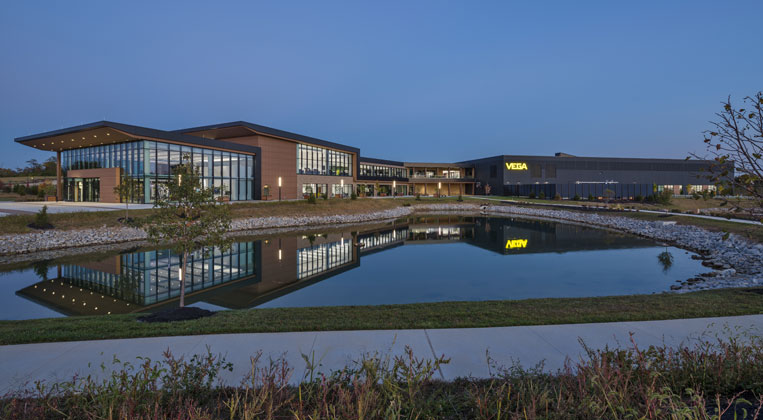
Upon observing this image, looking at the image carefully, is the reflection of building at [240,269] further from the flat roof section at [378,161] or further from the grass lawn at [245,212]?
the flat roof section at [378,161]

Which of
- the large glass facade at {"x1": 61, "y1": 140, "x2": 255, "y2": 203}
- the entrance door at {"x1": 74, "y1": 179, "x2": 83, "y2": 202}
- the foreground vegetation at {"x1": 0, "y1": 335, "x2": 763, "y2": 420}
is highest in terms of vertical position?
the large glass facade at {"x1": 61, "y1": 140, "x2": 255, "y2": 203}

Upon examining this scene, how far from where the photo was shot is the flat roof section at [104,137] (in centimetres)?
3180

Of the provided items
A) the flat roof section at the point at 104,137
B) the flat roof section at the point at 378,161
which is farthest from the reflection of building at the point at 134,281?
the flat roof section at the point at 378,161

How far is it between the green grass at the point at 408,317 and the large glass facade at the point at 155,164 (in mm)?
24424

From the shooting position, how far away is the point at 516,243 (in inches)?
988

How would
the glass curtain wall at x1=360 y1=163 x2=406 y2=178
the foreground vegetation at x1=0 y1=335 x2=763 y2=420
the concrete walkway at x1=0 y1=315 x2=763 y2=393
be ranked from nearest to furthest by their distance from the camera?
the foreground vegetation at x1=0 y1=335 x2=763 y2=420 < the concrete walkway at x1=0 y1=315 x2=763 y2=393 < the glass curtain wall at x1=360 y1=163 x2=406 y2=178

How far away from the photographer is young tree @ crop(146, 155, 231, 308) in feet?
32.2

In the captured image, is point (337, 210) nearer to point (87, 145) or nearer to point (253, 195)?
point (253, 195)

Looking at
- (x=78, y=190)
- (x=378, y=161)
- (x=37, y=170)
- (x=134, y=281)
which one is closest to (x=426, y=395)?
(x=134, y=281)

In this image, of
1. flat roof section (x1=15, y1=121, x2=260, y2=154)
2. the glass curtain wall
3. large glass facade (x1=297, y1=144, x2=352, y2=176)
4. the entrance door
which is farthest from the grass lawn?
the entrance door

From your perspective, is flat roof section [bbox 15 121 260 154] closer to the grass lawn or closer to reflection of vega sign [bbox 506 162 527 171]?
the grass lawn

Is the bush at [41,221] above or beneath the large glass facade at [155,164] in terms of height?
beneath

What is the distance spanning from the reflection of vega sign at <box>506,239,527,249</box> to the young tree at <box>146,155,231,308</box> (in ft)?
61.8

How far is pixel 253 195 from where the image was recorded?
148 feet
